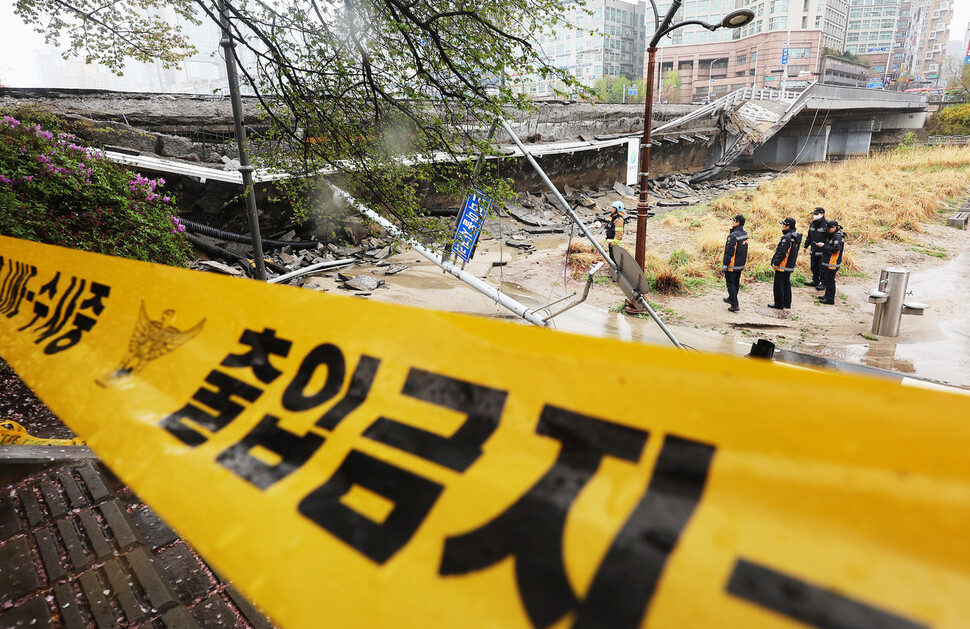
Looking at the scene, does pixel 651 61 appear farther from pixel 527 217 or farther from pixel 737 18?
pixel 527 217

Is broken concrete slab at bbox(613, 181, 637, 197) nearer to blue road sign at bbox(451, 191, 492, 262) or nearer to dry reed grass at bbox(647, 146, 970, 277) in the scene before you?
dry reed grass at bbox(647, 146, 970, 277)

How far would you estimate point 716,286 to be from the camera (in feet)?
43.9

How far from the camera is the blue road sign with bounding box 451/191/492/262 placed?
7535 mm

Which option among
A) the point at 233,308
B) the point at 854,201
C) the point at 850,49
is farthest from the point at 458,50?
the point at 850,49

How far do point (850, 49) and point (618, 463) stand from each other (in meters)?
140

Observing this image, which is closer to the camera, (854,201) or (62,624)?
(62,624)

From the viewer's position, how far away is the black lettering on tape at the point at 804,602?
0.71 m

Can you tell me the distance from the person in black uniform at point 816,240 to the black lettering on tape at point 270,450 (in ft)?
45.7

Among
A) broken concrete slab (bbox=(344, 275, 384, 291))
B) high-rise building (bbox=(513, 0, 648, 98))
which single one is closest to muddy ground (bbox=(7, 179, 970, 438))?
broken concrete slab (bbox=(344, 275, 384, 291))

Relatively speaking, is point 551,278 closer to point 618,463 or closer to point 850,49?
point 618,463

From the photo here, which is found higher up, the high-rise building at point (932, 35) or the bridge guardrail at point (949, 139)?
the high-rise building at point (932, 35)

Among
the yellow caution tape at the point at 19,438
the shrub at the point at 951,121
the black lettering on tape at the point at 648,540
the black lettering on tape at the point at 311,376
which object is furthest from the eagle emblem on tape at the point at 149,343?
the shrub at the point at 951,121

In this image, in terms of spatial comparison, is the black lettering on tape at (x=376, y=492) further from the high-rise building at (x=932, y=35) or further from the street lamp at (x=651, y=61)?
the high-rise building at (x=932, y=35)

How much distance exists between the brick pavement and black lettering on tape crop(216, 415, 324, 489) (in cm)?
219
